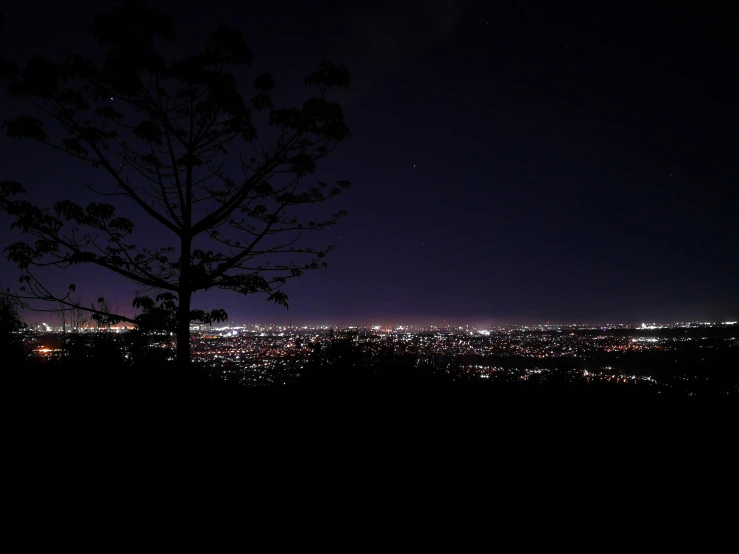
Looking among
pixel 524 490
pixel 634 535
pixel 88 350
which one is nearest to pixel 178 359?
pixel 88 350

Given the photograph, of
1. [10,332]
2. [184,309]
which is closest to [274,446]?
[184,309]

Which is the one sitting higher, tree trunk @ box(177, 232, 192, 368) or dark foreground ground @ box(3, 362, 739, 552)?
tree trunk @ box(177, 232, 192, 368)

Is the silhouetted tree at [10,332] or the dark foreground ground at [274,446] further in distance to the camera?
the silhouetted tree at [10,332]

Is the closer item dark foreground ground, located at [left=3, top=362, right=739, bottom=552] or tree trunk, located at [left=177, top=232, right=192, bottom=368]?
dark foreground ground, located at [left=3, top=362, right=739, bottom=552]

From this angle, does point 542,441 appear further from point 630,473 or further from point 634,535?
point 634,535

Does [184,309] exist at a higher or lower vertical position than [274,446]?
higher

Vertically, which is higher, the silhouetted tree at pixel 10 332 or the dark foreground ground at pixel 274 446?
the silhouetted tree at pixel 10 332

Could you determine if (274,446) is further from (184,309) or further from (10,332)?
(10,332)

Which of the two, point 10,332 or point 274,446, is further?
point 10,332
